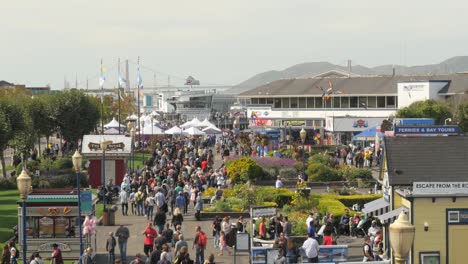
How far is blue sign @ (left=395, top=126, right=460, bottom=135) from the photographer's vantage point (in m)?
30.8

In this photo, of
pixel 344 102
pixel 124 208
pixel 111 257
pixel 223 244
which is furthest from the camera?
pixel 344 102

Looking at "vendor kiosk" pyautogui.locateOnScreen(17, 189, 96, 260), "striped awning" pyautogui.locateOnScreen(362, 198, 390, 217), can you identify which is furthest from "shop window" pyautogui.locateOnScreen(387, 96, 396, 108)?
"vendor kiosk" pyautogui.locateOnScreen(17, 189, 96, 260)

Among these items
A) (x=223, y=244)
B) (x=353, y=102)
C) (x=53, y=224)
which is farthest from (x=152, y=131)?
(x=53, y=224)

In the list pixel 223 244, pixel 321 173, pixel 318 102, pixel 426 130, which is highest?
pixel 318 102

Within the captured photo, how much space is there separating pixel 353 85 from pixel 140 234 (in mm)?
71199

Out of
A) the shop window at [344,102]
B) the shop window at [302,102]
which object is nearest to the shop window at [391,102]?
the shop window at [344,102]

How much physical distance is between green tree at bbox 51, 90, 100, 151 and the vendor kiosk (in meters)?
48.2

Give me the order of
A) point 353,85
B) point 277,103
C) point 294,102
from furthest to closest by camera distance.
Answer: point 277,103 → point 294,102 → point 353,85

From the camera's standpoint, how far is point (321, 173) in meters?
49.1

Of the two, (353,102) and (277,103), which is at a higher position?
(277,103)

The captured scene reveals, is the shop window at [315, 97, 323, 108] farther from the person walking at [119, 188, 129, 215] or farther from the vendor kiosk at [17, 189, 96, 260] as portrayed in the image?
the vendor kiosk at [17, 189, 96, 260]

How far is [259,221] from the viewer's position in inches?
1188

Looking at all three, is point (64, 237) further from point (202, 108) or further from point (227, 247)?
point (202, 108)

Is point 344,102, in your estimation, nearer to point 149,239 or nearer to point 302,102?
point 302,102
